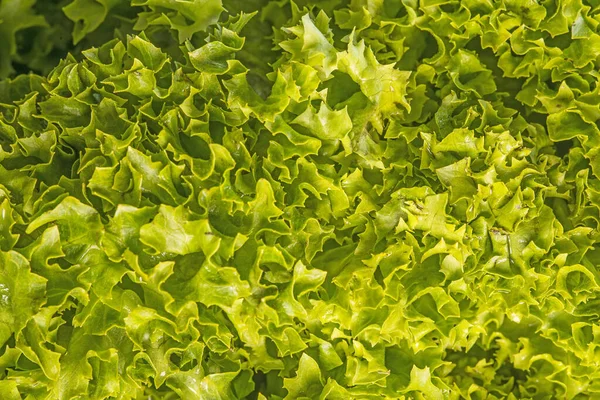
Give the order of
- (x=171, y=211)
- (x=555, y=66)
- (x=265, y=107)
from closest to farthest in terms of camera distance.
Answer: (x=171, y=211) < (x=265, y=107) < (x=555, y=66)

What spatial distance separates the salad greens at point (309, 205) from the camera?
110 centimetres

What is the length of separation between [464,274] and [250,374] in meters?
0.40

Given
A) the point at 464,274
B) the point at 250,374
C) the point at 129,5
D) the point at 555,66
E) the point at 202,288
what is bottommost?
the point at 250,374

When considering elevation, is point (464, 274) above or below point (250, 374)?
above

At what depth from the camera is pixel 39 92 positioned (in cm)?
136

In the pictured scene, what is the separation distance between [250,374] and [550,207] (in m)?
0.61

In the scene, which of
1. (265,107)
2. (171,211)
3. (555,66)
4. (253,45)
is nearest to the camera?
(171,211)

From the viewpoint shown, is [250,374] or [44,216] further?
[250,374]

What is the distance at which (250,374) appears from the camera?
4.22 feet

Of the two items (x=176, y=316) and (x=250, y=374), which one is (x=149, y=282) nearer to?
(x=176, y=316)

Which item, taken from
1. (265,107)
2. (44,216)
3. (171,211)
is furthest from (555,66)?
(44,216)

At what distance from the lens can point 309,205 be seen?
1.25 m

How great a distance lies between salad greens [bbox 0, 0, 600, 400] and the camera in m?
1.10

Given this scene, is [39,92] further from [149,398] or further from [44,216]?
[149,398]
